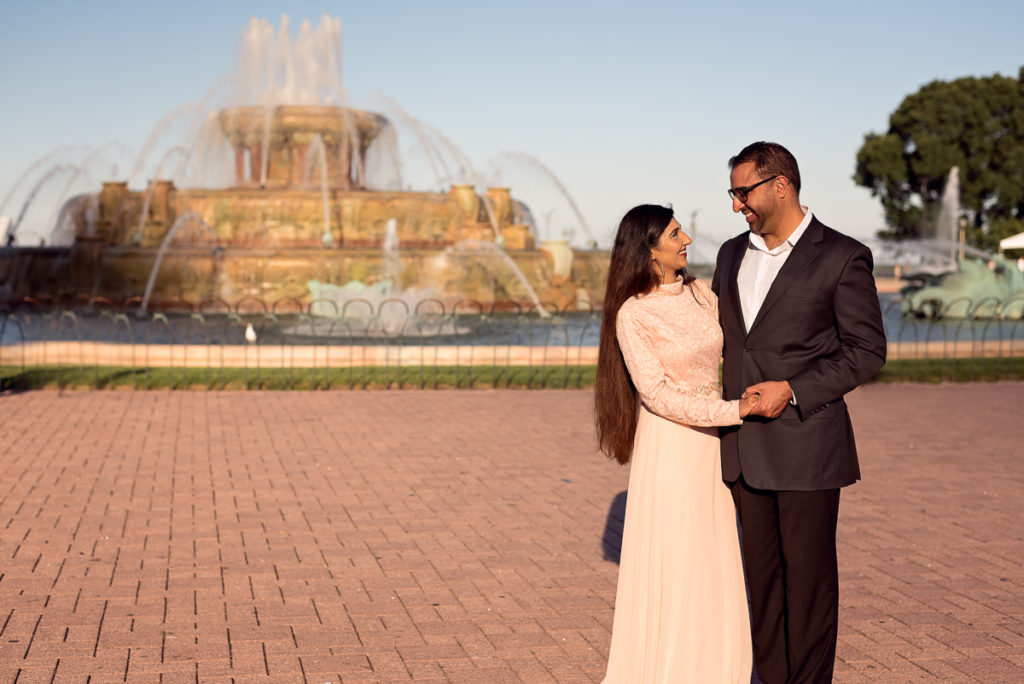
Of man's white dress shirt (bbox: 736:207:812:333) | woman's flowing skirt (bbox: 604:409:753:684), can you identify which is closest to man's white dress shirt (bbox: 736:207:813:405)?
man's white dress shirt (bbox: 736:207:812:333)

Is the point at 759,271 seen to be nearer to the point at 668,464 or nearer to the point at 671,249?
the point at 671,249

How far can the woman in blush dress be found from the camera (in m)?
3.72

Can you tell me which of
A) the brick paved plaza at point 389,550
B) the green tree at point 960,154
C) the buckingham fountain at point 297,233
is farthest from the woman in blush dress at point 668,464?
the green tree at point 960,154

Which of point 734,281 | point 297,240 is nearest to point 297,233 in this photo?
point 297,240

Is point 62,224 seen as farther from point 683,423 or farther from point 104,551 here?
point 683,423

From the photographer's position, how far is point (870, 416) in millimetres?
12461

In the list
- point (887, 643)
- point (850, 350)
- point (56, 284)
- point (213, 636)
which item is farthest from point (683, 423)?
point (56, 284)

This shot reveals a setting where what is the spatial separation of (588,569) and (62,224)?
34645 mm

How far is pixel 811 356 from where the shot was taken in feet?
12.1

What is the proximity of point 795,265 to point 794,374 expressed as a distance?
350 millimetres

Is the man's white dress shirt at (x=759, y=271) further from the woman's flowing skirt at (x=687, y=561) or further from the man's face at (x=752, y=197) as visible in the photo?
the woman's flowing skirt at (x=687, y=561)

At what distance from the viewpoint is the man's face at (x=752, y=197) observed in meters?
3.63

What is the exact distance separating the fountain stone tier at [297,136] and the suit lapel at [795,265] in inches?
1253

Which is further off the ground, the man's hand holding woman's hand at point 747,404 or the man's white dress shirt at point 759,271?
the man's white dress shirt at point 759,271
